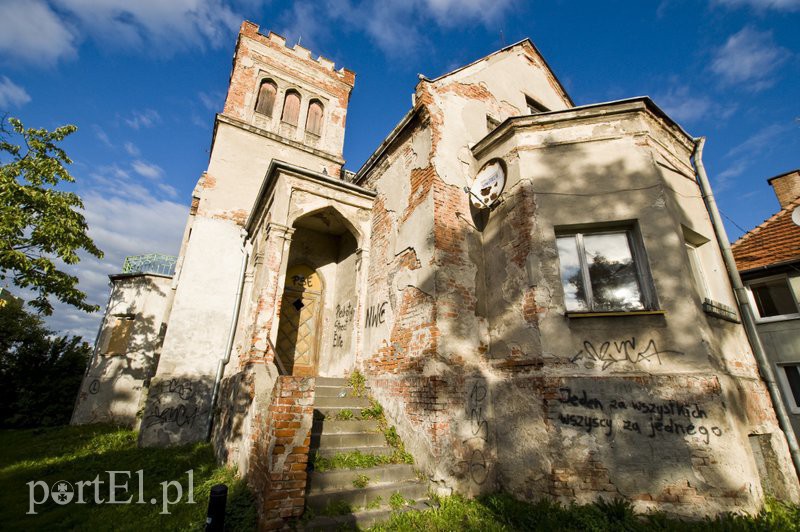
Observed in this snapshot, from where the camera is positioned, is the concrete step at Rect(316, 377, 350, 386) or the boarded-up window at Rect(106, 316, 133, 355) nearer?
the concrete step at Rect(316, 377, 350, 386)

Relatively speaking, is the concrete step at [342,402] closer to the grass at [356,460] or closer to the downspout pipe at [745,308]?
the grass at [356,460]

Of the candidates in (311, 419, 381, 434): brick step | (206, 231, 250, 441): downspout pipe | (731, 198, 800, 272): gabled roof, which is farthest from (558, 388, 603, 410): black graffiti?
(731, 198, 800, 272): gabled roof

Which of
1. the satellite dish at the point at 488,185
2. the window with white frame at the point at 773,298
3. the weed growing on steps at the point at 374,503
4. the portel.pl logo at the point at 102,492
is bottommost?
the portel.pl logo at the point at 102,492

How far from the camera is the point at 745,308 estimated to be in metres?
5.72

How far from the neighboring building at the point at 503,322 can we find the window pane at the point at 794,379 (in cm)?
572

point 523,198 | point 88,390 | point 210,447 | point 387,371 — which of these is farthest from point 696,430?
point 88,390

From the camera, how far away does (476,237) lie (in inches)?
265

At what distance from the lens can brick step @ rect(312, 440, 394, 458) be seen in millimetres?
5086

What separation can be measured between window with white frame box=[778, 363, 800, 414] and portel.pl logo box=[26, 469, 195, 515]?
13.5 m

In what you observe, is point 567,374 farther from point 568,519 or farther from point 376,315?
point 376,315

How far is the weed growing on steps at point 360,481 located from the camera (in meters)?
4.65

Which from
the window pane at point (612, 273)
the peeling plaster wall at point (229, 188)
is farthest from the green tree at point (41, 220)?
the window pane at point (612, 273)

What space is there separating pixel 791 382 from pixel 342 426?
38.5 feet

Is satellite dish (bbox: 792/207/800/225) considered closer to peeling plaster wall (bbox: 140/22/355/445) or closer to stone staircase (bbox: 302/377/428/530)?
stone staircase (bbox: 302/377/428/530)
